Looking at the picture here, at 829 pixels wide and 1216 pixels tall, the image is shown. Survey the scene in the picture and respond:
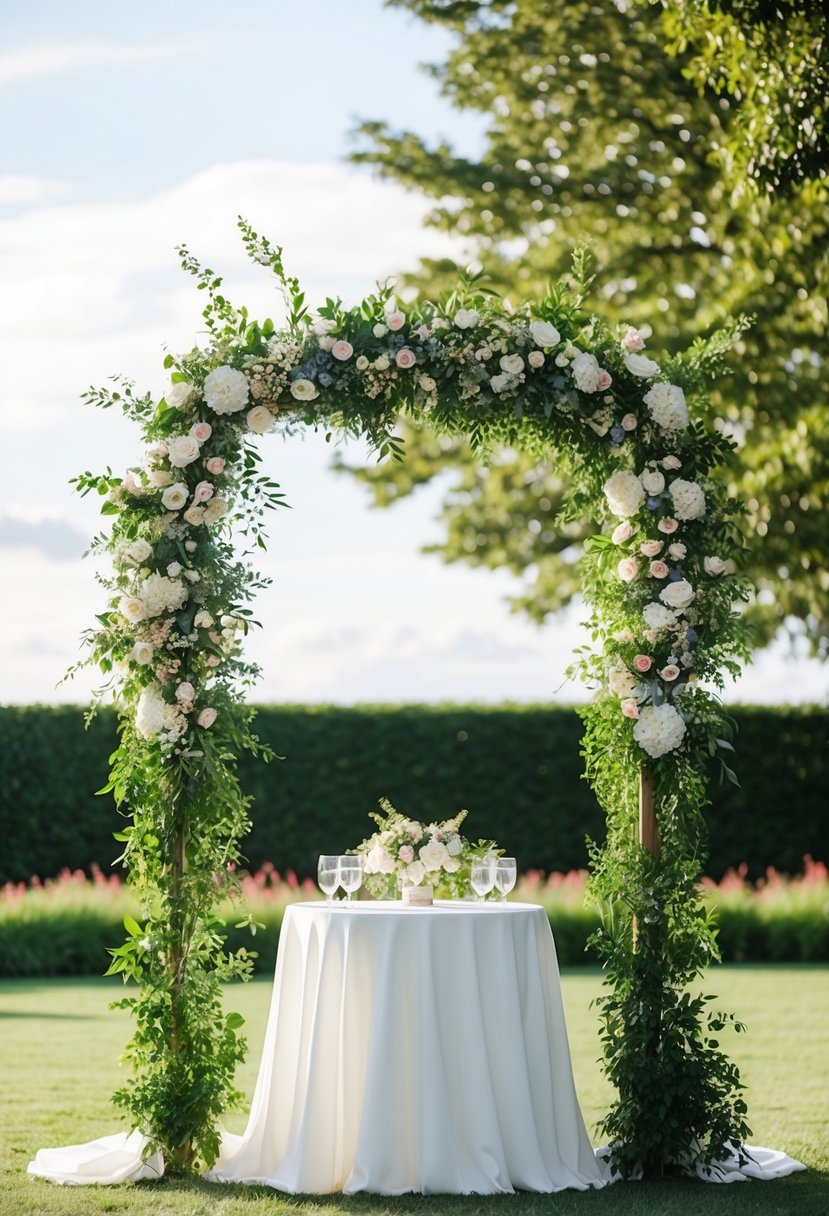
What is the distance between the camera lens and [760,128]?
1137 centimetres

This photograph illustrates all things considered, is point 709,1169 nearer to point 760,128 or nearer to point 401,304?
point 401,304

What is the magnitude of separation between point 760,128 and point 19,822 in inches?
374

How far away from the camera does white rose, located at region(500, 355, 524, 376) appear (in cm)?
677

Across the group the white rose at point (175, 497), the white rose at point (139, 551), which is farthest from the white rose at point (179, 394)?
the white rose at point (139, 551)

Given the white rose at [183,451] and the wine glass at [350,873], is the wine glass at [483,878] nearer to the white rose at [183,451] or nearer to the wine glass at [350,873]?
the wine glass at [350,873]

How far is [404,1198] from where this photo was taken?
5949 mm

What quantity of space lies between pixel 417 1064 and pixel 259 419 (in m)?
2.76

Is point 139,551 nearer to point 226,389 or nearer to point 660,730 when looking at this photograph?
point 226,389

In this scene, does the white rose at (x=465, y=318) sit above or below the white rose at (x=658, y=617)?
above

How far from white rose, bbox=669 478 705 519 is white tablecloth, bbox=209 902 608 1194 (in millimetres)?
1902

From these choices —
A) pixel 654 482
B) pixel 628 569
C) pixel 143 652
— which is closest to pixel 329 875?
pixel 143 652

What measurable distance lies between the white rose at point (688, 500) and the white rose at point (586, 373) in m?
0.58

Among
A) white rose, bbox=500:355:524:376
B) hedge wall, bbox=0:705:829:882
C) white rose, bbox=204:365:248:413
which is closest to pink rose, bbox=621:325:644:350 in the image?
white rose, bbox=500:355:524:376

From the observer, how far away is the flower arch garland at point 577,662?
6625 mm
